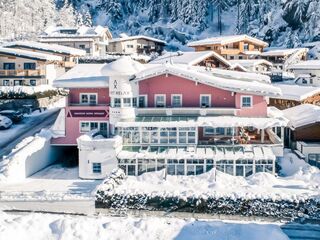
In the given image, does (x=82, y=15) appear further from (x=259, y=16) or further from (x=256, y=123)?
(x=256, y=123)

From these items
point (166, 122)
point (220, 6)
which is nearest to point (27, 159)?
point (166, 122)

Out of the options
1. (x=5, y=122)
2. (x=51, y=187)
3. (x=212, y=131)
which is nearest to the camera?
(x=51, y=187)

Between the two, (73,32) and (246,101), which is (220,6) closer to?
(73,32)

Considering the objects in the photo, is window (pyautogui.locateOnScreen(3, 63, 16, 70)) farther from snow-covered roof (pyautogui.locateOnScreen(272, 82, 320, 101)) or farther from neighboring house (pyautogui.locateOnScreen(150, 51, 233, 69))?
snow-covered roof (pyautogui.locateOnScreen(272, 82, 320, 101))

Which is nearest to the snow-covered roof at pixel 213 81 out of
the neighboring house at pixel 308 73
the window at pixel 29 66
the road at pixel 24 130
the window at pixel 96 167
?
the window at pixel 96 167

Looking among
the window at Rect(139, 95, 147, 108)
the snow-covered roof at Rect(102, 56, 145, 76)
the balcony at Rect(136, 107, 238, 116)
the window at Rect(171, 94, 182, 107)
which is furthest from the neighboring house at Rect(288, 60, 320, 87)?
the snow-covered roof at Rect(102, 56, 145, 76)

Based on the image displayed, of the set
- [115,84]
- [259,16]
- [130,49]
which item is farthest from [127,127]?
[259,16]
